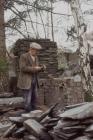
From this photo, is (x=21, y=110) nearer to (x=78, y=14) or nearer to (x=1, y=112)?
(x=1, y=112)

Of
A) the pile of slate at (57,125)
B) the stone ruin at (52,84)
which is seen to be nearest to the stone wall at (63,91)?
the stone ruin at (52,84)

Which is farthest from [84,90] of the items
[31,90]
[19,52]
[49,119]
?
[49,119]

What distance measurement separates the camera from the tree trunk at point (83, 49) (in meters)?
11.8

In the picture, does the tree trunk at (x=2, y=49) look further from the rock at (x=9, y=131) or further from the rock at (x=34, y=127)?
the rock at (x=34, y=127)

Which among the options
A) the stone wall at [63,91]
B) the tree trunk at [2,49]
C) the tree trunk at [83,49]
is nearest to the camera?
the tree trunk at [83,49]

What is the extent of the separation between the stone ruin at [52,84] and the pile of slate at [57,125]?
268 centimetres

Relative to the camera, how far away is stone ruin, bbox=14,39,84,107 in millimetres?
12000

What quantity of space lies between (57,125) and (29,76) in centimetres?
344

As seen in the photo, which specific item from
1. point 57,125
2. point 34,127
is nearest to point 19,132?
point 34,127

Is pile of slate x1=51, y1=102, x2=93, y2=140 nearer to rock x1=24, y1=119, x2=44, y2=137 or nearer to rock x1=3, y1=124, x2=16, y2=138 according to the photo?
rock x1=24, y1=119, x2=44, y2=137

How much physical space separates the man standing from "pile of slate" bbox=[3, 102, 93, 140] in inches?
61.2

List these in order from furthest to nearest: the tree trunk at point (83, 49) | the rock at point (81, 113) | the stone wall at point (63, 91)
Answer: the stone wall at point (63, 91), the tree trunk at point (83, 49), the rock at point (81, 113)

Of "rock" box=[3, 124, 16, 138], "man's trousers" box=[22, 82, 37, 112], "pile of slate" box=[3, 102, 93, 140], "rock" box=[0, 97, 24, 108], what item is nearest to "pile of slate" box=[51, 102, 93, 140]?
"pile of slate" box=[3, 102, 93, 140]

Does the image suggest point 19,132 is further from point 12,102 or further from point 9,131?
point 12,102
